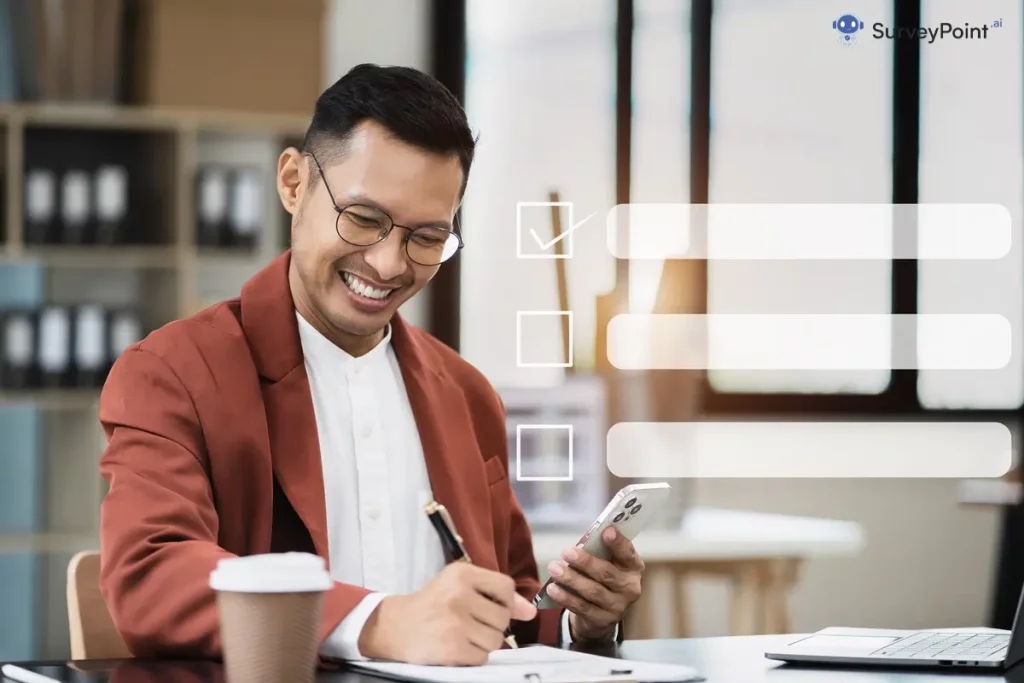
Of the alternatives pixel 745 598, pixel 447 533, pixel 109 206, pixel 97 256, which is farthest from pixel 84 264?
pixel 447 533

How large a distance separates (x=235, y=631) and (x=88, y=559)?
0.68 meters

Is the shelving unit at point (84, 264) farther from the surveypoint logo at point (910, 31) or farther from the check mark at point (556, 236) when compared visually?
the surveypoint logo at point (910, 31)

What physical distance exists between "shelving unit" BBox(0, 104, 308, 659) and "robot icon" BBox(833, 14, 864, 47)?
164 centimetres

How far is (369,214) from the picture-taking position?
1506 mm

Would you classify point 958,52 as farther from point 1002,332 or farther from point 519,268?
point 519,268

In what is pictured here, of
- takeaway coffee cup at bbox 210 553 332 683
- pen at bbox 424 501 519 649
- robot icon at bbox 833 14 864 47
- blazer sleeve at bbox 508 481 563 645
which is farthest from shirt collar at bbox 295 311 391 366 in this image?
robot icon at bbox 833 14 864 47

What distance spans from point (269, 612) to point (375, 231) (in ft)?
2.21

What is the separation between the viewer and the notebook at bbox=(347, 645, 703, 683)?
1062 millimetres

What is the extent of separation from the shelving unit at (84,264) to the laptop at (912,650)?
276cm

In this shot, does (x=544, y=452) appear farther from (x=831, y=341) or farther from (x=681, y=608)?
(x=831, y=341)

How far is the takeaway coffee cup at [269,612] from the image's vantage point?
0.91 metres

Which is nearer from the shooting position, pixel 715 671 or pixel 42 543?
pixel 715 671

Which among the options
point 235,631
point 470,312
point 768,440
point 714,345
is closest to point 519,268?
point 470,312

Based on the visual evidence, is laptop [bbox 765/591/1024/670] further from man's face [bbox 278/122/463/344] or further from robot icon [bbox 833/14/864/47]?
robot icon [bbox 833/14/864/47]
